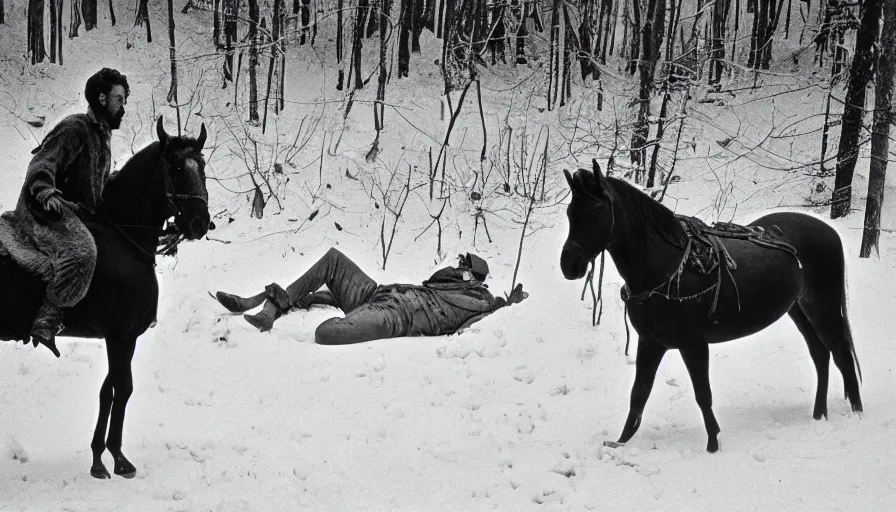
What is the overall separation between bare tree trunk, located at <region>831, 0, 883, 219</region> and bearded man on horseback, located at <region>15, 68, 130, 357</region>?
11854 mm

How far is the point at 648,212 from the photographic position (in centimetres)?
534

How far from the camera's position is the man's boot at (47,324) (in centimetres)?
463

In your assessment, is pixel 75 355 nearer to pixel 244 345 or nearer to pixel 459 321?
pixel 244 345

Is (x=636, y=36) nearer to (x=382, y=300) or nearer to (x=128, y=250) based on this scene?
(x=382, y=300)

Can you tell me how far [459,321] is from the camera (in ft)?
29.6

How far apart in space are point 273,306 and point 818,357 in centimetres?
545

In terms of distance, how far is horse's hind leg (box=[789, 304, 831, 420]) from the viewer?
19.4ft

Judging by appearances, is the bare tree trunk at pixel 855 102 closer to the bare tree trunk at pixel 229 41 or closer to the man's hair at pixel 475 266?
the man's hair at pixel 475 266

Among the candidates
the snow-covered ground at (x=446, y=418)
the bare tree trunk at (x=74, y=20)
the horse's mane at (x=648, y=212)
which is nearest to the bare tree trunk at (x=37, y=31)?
the bare tree trunk at (x=74, y=20)

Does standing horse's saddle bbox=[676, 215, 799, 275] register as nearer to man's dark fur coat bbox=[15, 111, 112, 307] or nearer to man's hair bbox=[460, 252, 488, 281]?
man's dark fur coat bbox=[15, 111, 112, 307]

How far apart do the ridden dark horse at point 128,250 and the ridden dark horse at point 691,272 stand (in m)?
2.44

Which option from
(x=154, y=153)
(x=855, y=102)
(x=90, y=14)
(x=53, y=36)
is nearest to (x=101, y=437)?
(x=154, y=153)

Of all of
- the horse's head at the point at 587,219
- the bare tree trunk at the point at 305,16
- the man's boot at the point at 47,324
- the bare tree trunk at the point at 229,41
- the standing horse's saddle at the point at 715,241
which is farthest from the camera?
the bare tree trunk at the point at 305,16

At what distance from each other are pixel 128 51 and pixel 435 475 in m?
22.2
